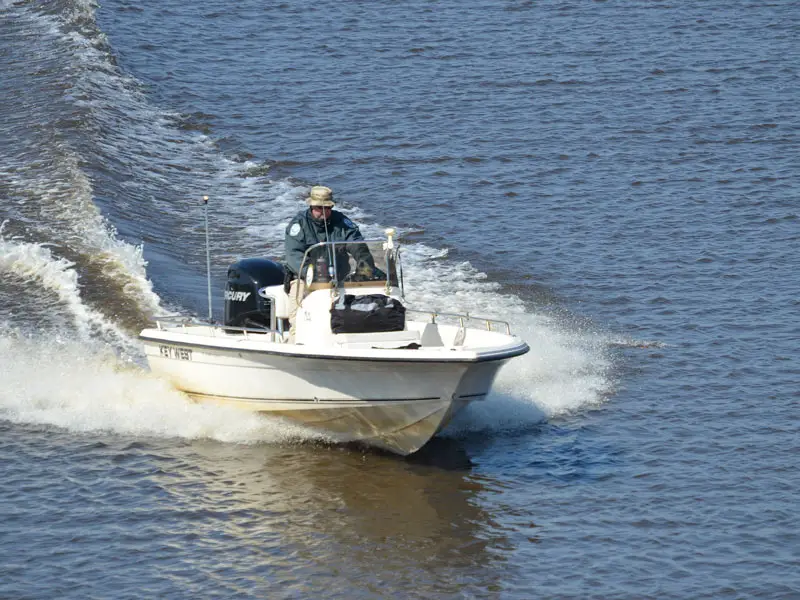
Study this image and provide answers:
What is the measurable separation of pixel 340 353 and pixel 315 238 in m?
1.58

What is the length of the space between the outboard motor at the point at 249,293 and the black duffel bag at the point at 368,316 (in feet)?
4.04

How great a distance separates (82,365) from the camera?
50.3ft

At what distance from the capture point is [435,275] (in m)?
19.1

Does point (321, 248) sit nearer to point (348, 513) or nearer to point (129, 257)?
point (348, 513)

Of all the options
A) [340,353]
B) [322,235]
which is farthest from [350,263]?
[340,353]

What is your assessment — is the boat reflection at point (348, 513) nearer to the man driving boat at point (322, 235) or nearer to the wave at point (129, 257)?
the wave at point (129, 257)

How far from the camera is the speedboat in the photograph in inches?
493

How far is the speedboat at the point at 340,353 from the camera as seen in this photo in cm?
1252

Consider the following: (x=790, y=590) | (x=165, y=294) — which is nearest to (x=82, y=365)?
(x=165, y=294)

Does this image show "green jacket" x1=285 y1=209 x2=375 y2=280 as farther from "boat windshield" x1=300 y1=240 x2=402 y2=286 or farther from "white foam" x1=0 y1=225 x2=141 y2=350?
"white foam" x1=0 y1=225 x2=141 y2=350

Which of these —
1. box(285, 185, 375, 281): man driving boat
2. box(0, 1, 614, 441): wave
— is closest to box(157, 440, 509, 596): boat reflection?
box(0, 1, 614, 441): wave

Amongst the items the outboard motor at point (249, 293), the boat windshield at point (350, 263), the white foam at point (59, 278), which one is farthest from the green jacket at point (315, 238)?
the white foam at point (59, 278)

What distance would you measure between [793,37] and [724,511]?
20.5 meters

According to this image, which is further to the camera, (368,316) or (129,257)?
(129,257)
